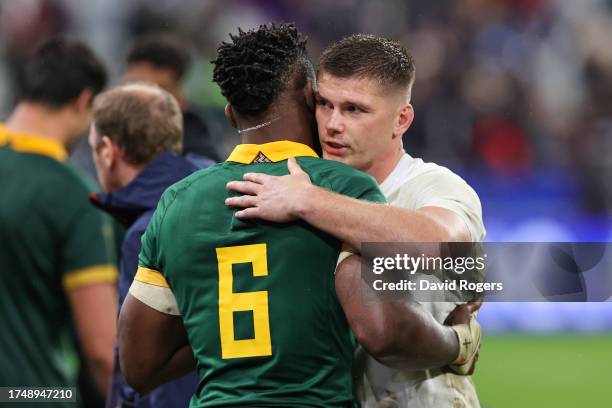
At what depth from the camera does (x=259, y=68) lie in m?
2.97

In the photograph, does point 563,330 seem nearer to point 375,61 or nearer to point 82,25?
point 82,25

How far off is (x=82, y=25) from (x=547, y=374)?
750 cm

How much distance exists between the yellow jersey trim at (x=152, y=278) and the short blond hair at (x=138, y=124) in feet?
4.28

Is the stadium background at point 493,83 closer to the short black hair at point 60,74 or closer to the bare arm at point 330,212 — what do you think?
the short black hair at point 60,74

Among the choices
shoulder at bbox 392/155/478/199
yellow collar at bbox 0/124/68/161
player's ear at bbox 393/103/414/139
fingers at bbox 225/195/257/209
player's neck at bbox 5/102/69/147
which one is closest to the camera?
fingers at bbox 225/195/257/209

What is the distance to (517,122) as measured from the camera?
14.2 metres

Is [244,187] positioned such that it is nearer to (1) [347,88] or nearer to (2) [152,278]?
(2) [152,278]

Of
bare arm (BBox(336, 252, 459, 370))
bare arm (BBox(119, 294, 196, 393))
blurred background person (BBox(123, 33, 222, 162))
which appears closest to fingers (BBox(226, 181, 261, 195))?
bare arm (BBox(336, 252, 459, 370))

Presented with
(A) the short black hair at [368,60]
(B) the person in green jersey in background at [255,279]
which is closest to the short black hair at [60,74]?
(A) the short black hair at [368,60]

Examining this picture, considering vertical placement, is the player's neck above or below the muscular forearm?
above

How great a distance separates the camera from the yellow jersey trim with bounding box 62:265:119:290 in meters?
4.36

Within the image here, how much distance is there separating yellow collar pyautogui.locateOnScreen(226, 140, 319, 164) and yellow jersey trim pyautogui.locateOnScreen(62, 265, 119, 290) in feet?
5.07

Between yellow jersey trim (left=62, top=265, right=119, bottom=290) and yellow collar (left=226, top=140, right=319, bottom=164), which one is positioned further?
yellow jersey trim (left=62, top=265, right=119, bottom=290)

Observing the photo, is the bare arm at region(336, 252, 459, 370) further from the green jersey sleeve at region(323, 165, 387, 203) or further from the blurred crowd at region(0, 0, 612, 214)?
the blurred crowd at region(0, 0, 612, 214)
